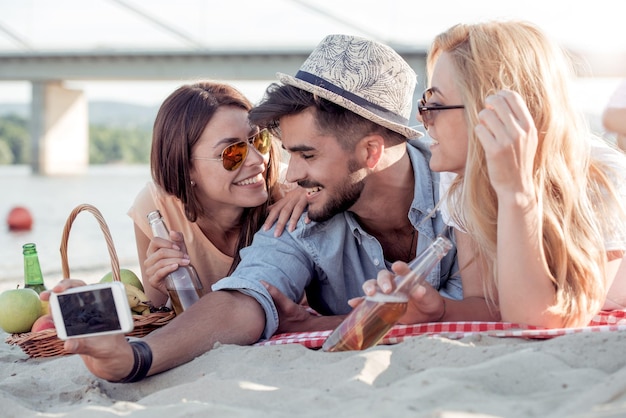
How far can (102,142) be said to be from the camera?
2185 inches

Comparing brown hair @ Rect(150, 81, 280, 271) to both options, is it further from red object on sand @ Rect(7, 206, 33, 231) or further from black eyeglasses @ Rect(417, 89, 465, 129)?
red object on sand @ Rect(7, 206, 33, 231)

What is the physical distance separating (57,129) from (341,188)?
33907 millimetres

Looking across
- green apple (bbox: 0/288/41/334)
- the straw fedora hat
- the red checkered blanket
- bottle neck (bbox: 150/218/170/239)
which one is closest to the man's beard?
the straw fedora hat

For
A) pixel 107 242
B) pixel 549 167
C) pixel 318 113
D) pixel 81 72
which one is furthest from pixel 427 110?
pixel 81 72

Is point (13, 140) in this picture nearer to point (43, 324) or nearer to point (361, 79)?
point (43, 324)

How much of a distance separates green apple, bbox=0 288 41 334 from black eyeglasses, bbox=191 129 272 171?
38.6 inches

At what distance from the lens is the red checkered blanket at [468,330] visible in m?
2.62

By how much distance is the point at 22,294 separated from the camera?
356 centimetres

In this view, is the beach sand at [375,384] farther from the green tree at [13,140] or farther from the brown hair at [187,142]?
the green tree at [13,140]

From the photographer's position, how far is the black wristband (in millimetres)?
2590

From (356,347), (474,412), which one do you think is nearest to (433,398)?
(474,412)

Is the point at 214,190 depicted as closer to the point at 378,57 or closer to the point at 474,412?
the point at 378,57

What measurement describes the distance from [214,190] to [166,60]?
25778 mm

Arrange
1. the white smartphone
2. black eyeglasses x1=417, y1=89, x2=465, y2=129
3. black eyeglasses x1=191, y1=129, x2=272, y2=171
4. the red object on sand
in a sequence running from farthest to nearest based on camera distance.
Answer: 1. the red object on sand
2. black eyeglasses x1=191, y1=129, x2=272, y2=171
3. black eyeglasses x1=417, y1=89, x2=465, y2=129
4. the white smartphone
